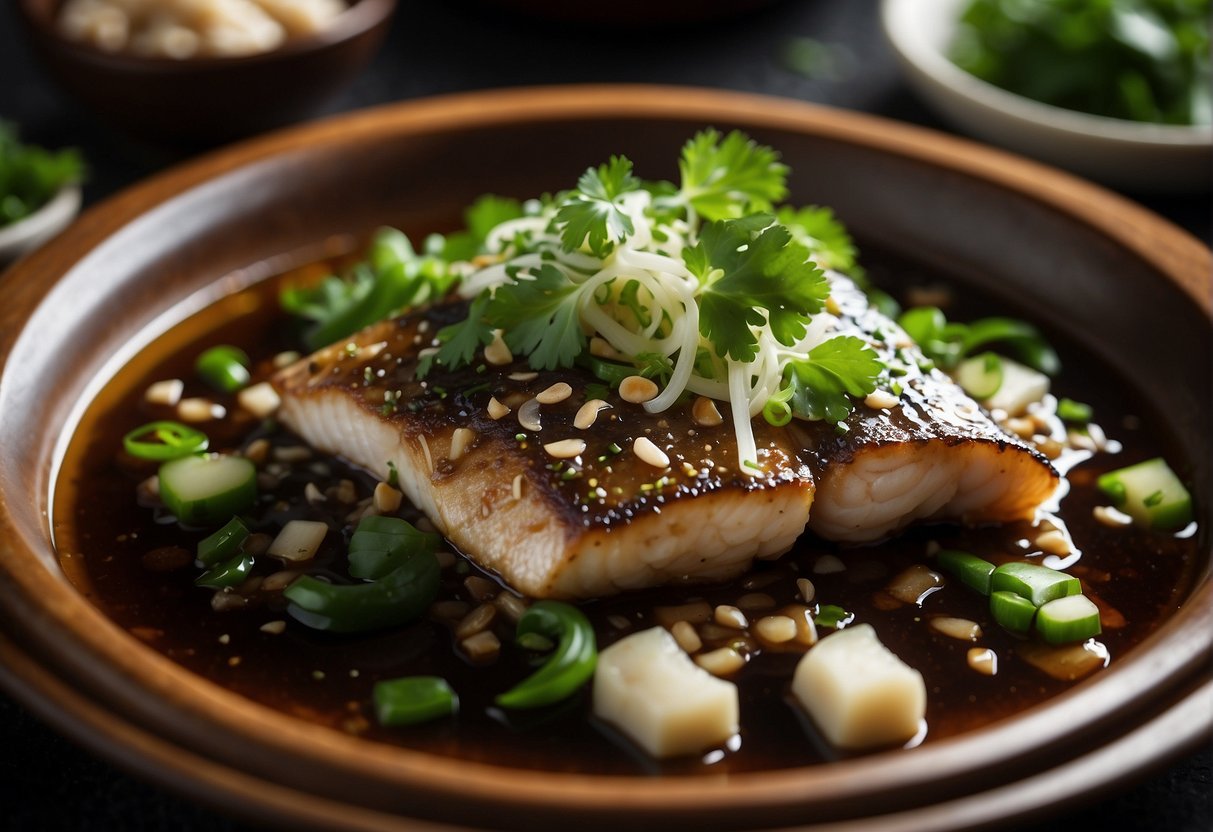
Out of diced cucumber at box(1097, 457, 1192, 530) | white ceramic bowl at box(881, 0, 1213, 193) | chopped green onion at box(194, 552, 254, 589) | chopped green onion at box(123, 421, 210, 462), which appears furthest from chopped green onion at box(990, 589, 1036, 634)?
white ceramic bowl at box(881, 0, 1213, 193)

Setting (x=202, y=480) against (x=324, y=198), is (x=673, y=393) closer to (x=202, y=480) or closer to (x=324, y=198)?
(x=202, y=480)

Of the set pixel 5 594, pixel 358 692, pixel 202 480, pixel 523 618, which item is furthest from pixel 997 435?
pixel 5 594

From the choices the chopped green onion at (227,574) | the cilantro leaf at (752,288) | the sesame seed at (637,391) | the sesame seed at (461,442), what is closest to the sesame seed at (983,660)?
the cilantro leaf at (752,288)

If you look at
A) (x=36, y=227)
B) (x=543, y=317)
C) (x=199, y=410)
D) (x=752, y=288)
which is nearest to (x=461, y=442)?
(x=543, y=317)

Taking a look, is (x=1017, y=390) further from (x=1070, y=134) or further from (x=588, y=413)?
(x=1070, y=134)

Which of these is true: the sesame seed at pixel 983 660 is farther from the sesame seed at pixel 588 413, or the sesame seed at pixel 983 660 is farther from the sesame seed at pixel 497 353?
the sesame seed at pixel 497 353
